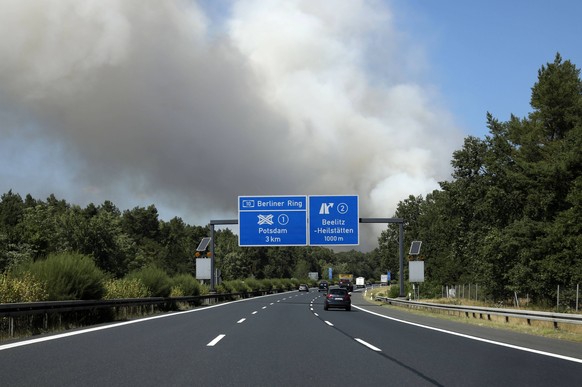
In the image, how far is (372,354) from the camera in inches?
Answer: 430

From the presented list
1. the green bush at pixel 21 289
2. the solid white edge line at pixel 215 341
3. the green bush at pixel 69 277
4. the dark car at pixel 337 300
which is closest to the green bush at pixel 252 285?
the dark car at pixel 337 300

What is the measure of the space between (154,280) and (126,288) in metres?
3.62

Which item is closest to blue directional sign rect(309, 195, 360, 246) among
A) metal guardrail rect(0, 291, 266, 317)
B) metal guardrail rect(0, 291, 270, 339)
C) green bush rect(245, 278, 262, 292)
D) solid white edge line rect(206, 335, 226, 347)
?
metal guardrail rect(0, 291, 266, 317)

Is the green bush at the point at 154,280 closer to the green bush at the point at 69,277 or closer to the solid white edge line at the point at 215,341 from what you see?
the green bush at the point at 69,277

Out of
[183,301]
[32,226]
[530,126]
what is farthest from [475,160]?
[32,226]

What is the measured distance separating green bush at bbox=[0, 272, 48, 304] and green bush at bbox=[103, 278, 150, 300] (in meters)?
5.90

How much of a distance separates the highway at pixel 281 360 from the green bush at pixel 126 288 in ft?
29.5

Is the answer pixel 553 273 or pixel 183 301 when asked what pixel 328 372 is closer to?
pixel 183 301

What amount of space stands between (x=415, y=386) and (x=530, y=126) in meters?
47.4

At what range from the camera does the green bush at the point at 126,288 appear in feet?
78.8

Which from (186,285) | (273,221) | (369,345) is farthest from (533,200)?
(369,345)

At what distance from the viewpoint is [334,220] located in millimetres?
39469

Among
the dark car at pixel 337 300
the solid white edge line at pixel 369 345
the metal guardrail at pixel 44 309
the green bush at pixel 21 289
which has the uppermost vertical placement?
the green bush at pixel 21 289

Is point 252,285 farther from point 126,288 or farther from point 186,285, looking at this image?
point 126,288
